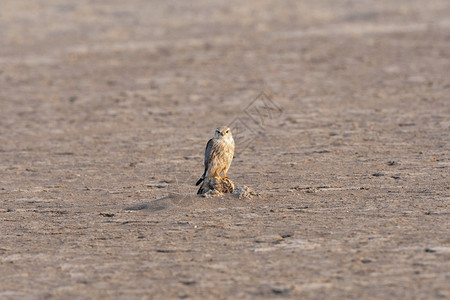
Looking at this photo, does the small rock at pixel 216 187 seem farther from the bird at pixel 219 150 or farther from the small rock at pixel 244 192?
the bird at pixel 219 150

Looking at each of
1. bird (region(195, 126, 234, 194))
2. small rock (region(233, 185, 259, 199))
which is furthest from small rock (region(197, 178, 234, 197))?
bird (region(195, 126, 234, 194))

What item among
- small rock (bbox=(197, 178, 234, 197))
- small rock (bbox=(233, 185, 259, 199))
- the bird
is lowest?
small rock (bbox=(233, 185, 259, 199))

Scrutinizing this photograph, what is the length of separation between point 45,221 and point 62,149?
A: 3.13 metres

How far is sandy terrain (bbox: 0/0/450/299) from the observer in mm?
5395

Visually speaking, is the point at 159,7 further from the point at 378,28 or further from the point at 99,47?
the point at 378,28

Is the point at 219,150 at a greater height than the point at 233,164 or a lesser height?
greater

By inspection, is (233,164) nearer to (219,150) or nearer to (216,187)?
(216,187)

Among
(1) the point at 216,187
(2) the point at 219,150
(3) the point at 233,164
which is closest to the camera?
(2) the point at 219,150

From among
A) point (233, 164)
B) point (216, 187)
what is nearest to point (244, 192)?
point (216, 187)

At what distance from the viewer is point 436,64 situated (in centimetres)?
1462

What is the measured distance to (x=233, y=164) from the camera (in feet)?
29.1

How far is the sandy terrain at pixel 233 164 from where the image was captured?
5.39 m

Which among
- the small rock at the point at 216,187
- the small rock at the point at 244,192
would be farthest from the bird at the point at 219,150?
the small rock at the point at 244,192

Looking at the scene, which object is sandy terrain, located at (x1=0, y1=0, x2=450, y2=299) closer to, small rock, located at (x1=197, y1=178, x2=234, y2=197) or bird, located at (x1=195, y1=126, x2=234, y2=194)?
small rock, located at (x1=197, y1=178, x2=234, y2=197)
